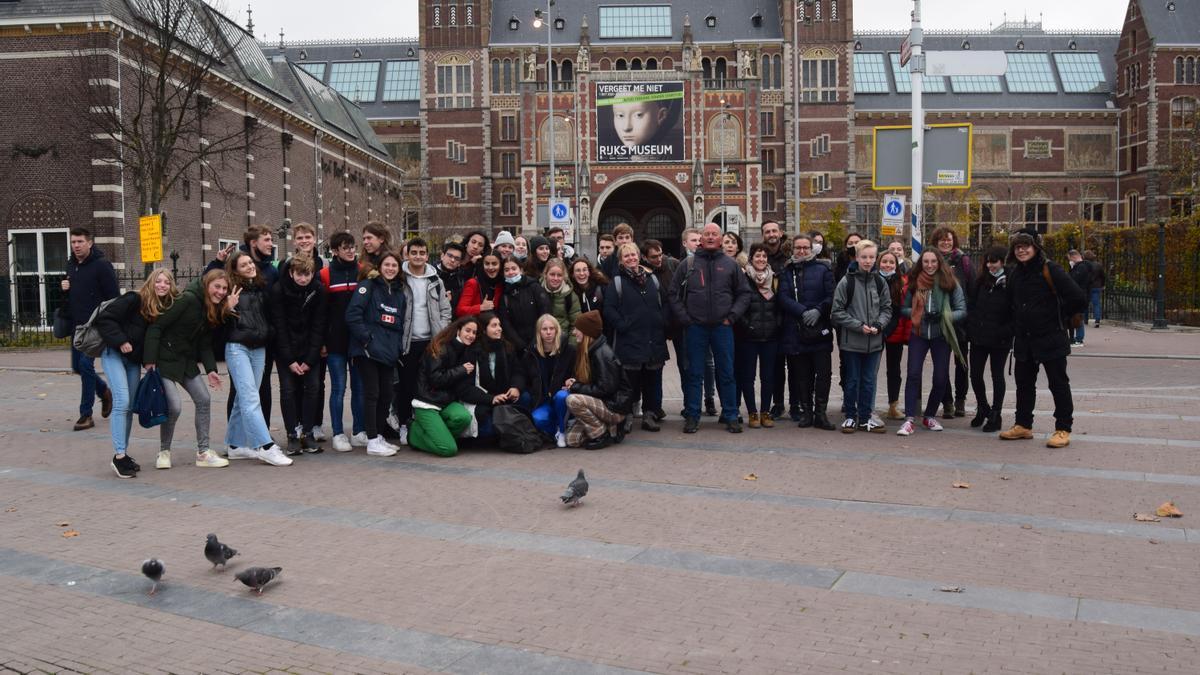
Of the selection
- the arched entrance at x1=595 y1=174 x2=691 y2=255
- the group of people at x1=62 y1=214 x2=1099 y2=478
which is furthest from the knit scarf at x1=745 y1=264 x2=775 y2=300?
the arched entrance at x1=595 y1=174 x2=691 y2=255

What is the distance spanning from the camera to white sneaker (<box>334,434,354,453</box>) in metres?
9.01

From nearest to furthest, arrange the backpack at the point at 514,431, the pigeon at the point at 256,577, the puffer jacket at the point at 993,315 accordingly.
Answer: the pigeon at the point at 256,577, the backpack at the point at 514,431, the puffer jacket at the point at 993,315

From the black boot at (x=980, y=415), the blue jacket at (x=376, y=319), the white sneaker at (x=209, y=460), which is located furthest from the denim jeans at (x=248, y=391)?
the black boot at (x=980, y=415)

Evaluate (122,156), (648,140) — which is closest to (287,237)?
(122,156)

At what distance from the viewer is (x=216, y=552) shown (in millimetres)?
5207

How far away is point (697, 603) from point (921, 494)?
110 inches

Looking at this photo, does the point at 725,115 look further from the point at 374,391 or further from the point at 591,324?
the point at 374,391

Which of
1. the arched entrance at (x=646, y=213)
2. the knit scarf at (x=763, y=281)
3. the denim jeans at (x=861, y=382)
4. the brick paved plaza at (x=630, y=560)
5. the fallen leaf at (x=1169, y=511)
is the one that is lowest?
the brick paved plaza at (x=630, y=560)

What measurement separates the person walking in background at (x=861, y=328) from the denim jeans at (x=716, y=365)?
104cm

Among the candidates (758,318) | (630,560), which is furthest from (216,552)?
(758,318)

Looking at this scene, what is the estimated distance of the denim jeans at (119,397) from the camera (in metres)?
7.99

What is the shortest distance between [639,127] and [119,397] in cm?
4823

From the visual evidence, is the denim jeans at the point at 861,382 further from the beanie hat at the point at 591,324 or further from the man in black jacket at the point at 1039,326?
the beanie hat at the point at 591,324

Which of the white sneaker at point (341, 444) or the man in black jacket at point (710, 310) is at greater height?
the man in black jacket at point (710, 310)
